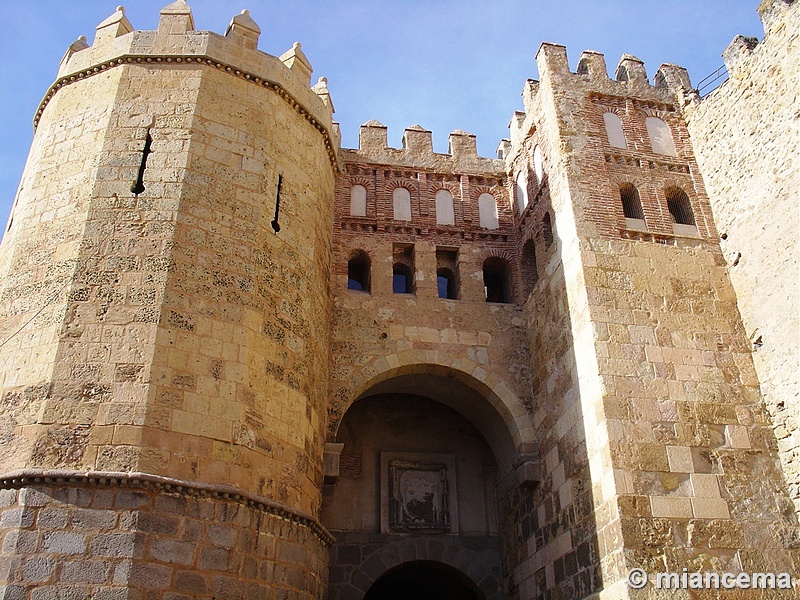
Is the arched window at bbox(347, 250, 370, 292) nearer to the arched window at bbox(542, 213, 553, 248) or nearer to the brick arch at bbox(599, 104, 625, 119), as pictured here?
the arched window at bbox(542, 213, 553, 248)

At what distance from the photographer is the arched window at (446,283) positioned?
1055 cm

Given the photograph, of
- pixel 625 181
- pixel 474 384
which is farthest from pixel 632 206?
pixel 474 384

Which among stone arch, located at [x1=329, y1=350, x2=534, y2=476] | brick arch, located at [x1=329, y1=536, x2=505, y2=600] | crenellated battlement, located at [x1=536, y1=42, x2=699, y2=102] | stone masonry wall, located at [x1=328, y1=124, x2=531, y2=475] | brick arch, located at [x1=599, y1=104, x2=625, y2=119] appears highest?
crenellated battlement, located at [x1=536, y1=42, x2=699, y2=102]

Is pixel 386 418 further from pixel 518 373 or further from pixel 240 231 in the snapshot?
pixel 240 231

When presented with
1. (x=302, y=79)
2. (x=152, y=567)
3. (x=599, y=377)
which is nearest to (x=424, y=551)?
(x=599, y=377)

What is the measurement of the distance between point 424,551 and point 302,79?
243 inches

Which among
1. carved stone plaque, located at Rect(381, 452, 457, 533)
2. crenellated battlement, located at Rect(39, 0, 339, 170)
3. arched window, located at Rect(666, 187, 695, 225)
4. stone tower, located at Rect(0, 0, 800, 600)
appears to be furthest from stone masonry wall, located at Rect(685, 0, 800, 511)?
crenellated battlement, located at Rect(39, 0, 339, 170)

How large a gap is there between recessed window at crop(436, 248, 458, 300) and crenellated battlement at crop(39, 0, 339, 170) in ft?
8.55

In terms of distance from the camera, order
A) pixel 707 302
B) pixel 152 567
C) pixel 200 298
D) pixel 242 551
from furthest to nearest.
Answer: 1. pixel 707 302
2. pixel 200 298
3. pixel 242 551
4. pixel 152 567

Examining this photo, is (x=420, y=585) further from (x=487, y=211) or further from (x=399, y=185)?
(x=399, y=185)

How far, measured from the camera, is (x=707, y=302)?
27.9 ft

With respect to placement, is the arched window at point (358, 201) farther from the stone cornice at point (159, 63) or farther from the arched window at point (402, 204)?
the stone cornice at point (159, 63)

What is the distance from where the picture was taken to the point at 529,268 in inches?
408

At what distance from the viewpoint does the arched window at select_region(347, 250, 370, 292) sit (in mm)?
10378
